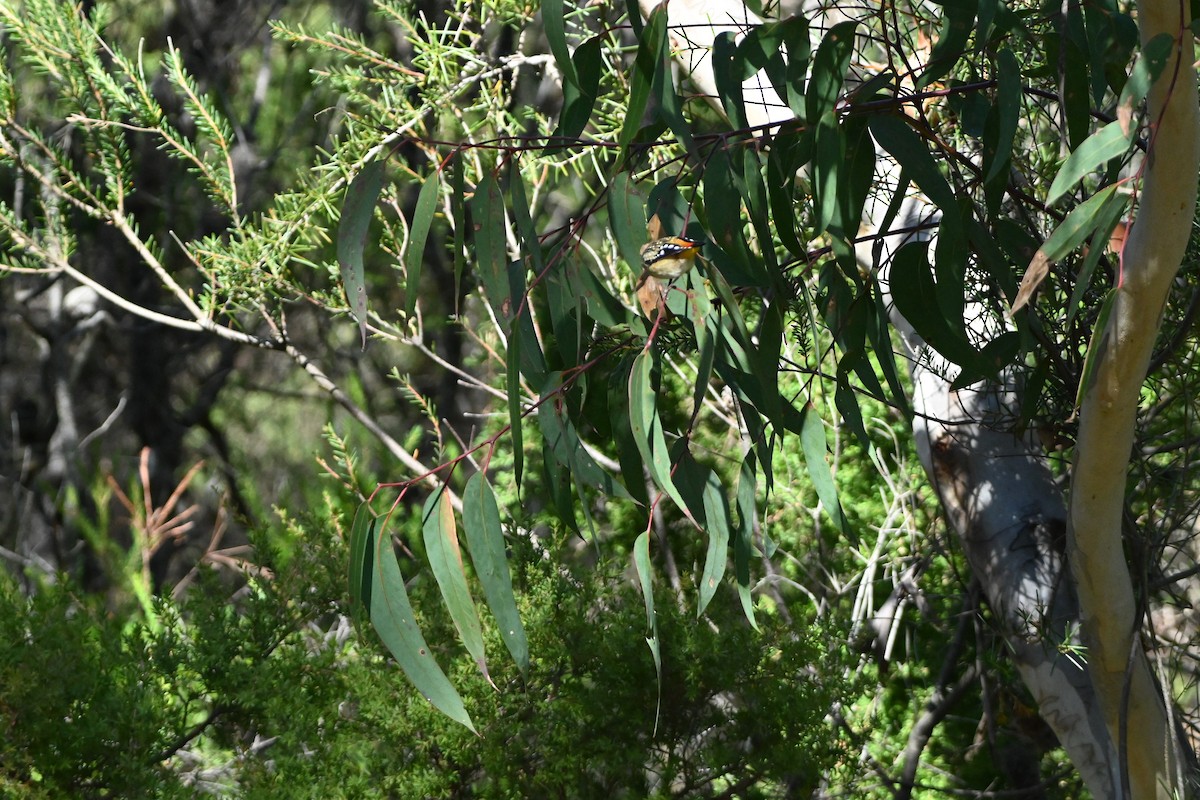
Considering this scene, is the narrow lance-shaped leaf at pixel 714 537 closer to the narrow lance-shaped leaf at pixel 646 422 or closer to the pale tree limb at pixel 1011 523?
the narrow lance-shaped leaf at pixel 646 422

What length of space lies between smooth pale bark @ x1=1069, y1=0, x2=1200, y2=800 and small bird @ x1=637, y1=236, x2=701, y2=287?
47cm

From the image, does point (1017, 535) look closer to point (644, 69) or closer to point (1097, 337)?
point (1097, 337)

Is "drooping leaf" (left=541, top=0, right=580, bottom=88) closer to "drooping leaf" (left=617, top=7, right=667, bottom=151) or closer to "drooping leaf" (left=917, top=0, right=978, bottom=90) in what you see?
"drooping leaf" (left=617, top=7, right=667, bottom=151)

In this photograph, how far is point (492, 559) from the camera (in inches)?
53.2

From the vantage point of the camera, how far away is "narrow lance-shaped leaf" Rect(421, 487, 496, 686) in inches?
52.3

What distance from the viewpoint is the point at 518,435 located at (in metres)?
1.21

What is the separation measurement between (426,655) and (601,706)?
0.91m

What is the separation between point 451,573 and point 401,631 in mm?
97

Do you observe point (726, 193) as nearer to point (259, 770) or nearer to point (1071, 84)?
point (1071, 84)

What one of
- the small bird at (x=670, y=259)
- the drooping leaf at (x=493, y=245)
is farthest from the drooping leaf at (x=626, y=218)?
the drooping leaf at (x=493, y=245)

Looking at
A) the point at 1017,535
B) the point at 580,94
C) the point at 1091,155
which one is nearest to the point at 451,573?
the point at 580,94

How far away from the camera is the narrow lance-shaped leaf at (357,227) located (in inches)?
51.9

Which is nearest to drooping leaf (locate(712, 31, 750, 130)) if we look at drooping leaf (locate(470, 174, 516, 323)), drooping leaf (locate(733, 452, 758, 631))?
drooping leaf (locate(470, 174, 516, 323))

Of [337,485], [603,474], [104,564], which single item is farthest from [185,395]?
[603,474]
